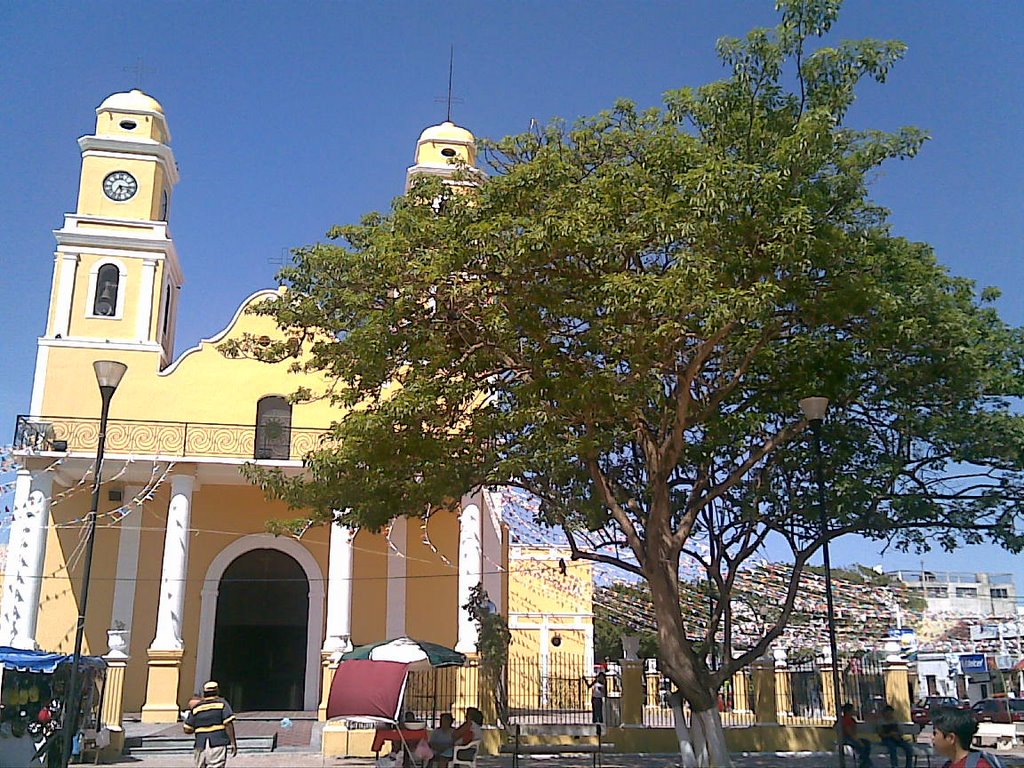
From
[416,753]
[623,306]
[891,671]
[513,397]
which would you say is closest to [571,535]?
[513,397]

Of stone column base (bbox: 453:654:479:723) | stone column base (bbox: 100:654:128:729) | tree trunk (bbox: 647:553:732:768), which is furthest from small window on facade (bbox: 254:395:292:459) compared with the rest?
tree trunk (bbox: 647:553:732:768)

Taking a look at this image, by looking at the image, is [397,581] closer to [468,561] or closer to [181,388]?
[468,561]

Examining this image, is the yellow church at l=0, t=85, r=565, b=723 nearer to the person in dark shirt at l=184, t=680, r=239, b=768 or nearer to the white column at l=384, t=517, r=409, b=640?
the white column at l=384, t=517, r=409, b=640

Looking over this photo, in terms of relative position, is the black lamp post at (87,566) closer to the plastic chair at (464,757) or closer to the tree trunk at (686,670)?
the plastic chair at (464,757)

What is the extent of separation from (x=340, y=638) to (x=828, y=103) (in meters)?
14.0

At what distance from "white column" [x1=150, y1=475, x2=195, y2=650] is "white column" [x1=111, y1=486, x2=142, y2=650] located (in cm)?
82

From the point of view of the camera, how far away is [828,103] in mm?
11562

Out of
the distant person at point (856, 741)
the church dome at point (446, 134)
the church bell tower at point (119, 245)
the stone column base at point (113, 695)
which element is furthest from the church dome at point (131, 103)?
the distant person at point (856, 741)

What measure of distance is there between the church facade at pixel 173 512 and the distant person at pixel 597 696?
2.84 m

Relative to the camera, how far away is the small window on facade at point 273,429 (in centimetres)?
2241

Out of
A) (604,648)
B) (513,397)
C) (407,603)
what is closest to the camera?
(513,397)

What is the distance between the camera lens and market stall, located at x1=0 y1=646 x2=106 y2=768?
14078mm

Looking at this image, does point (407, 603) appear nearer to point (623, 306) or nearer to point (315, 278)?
point (315, 278)

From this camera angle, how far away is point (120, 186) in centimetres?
2422
